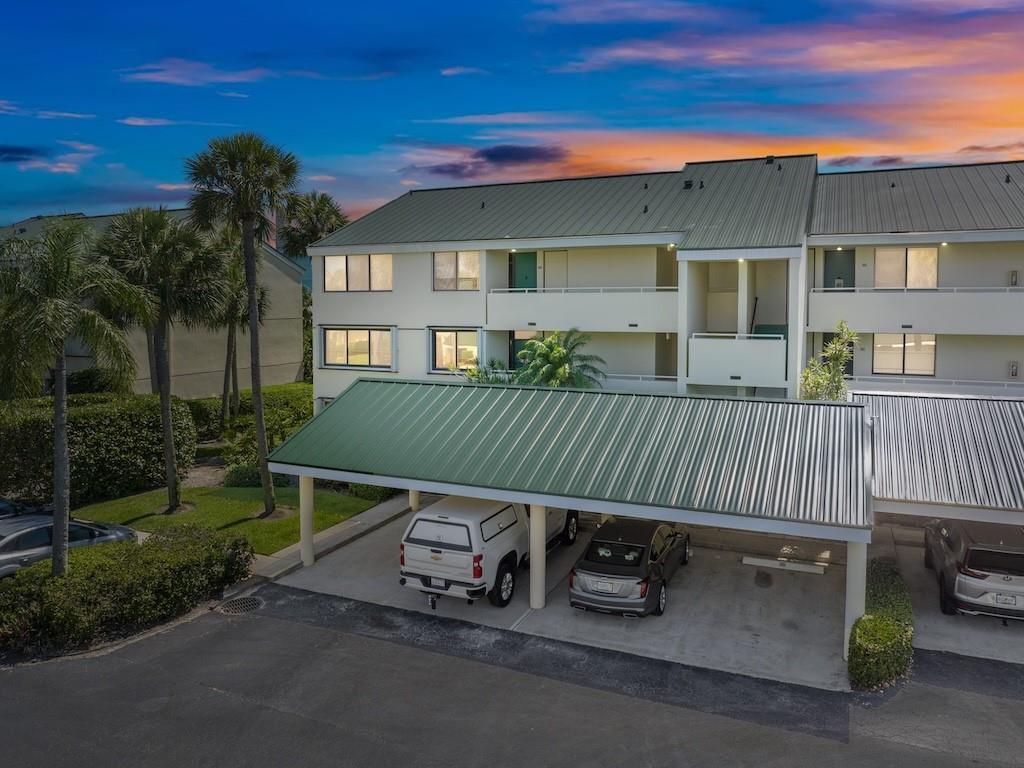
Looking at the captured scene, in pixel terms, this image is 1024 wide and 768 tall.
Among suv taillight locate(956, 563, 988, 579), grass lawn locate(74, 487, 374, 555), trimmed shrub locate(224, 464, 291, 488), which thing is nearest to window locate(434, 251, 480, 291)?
grass lawn locate(74, 487, 374, 555)

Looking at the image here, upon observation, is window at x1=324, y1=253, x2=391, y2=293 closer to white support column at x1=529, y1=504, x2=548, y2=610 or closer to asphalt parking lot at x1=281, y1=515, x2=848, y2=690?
asphalt parking lot at x1=281, y1=515, x2=848, y2=690

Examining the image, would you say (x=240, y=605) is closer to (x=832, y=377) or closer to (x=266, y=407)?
(x=832, y=377)

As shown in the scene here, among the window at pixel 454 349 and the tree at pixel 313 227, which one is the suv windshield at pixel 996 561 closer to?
the window at pixel 454 349

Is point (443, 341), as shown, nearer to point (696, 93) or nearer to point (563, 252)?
point (563, 252)

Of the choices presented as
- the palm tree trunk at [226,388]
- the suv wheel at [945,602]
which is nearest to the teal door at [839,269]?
the suv wheel at [945,602]

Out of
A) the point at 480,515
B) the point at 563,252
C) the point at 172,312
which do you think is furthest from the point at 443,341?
the point at 480,515

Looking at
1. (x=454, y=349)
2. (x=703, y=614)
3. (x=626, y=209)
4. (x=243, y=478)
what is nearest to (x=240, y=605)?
(x=703, y=614)
